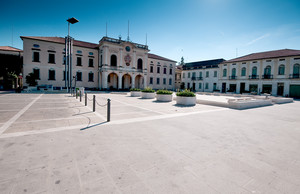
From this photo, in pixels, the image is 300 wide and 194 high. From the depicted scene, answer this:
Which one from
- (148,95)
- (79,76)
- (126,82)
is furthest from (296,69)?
(79,76)

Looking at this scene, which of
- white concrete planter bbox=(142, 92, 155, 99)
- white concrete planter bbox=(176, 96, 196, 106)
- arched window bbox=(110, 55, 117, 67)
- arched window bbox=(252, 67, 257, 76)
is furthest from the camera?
arched window bbox=(110, 55, 117, 67)

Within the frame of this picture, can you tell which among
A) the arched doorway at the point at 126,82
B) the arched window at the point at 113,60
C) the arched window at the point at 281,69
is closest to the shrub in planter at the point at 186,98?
the arched window at the point at 113,60

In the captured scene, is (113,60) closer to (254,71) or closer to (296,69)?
(254,71)

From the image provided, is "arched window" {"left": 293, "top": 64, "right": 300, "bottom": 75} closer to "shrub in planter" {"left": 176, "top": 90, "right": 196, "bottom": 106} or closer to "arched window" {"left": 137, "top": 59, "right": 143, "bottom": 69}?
"shrub in planter" {"left": 176, "top": 90, "right": 196, "bottom": 106}

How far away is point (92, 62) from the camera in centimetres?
3306

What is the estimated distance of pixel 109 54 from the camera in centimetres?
3177

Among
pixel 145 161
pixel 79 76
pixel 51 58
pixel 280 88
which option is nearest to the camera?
pixel 145 161

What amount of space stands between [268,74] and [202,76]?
15949mm

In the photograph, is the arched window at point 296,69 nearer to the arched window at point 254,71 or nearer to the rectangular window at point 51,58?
the arched window at point 254,71

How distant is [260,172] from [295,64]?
34.2m

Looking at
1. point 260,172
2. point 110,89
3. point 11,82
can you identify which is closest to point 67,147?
point 260,172

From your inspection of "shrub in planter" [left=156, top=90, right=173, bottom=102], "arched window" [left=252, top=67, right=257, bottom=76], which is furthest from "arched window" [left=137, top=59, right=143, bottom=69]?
"arched window" [left=252, top=67, right=257, bottom=76]

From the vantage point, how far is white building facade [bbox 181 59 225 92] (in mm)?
38969

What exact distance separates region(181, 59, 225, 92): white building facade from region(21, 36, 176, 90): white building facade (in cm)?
1314
